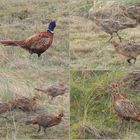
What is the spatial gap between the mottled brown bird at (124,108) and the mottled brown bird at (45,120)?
29.0 inches

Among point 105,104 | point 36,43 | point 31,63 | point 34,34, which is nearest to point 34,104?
point 31,63

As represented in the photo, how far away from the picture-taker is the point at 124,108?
9141 mm

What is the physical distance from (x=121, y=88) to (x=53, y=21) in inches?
56.9

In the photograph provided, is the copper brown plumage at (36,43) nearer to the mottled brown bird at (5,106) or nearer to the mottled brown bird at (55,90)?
the mottled brown bird at (55,90)

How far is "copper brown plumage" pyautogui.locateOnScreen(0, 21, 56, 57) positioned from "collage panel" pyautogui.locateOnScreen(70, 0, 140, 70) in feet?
1.23

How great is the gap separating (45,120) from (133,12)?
2.18 metres

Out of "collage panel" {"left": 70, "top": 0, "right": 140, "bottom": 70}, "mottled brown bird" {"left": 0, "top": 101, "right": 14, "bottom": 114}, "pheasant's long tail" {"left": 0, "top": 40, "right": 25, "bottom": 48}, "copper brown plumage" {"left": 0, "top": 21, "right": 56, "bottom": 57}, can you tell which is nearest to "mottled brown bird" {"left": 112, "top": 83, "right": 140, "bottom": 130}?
"collage panel" {"left": 70, "top": 0, "right": 140, "bottom": 70}

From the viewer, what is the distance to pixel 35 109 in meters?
9.61

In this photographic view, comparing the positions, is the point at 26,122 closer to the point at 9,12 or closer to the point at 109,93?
the point at 109,93

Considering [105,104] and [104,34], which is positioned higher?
[104,34]

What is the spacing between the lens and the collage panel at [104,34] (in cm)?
966

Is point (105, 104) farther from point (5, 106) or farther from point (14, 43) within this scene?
point (14, 43)

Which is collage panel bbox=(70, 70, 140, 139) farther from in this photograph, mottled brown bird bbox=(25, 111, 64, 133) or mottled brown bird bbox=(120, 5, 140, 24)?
mottled brown bird bbox=(120, 5, 140, 24)

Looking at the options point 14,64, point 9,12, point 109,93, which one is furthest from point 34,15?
point 109,93
